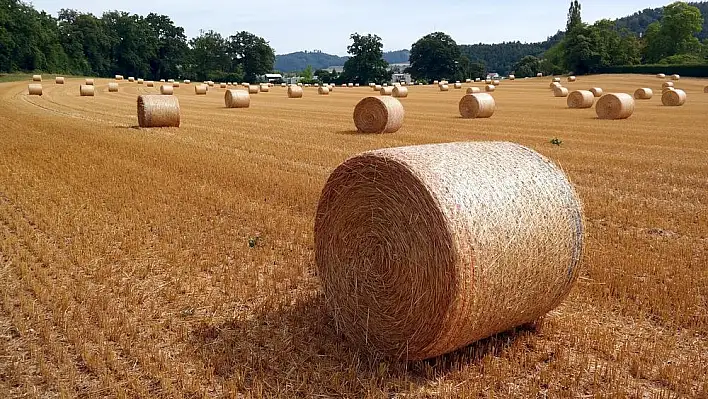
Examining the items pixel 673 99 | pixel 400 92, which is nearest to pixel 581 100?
pixel 673 99

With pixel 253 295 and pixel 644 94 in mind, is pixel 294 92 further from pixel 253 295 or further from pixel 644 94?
pixel 253 295

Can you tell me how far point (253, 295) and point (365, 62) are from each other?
Answer: 4991 inches

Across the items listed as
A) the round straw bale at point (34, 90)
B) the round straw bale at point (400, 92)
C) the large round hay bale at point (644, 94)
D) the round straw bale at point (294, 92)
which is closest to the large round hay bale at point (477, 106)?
the large round hay bale at point (644, 94)

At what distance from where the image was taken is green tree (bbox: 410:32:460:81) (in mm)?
133125

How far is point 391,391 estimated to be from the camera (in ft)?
15.3

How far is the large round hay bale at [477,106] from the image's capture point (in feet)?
88.0

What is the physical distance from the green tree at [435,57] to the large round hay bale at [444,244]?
129769 millimetres

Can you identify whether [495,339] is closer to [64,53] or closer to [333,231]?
[333,231]

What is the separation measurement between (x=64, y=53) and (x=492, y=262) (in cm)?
10585

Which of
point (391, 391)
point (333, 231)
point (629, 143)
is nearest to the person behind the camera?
point (391, 391)

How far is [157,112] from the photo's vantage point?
21094 millimetres

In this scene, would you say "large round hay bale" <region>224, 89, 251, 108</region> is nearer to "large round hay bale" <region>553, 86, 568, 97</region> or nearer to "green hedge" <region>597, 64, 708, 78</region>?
"large round hay bale" <region>553, 86, 568, 97</region>

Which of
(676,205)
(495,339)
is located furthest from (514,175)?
(676,205)

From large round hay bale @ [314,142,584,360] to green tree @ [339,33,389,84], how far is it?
406 feet
